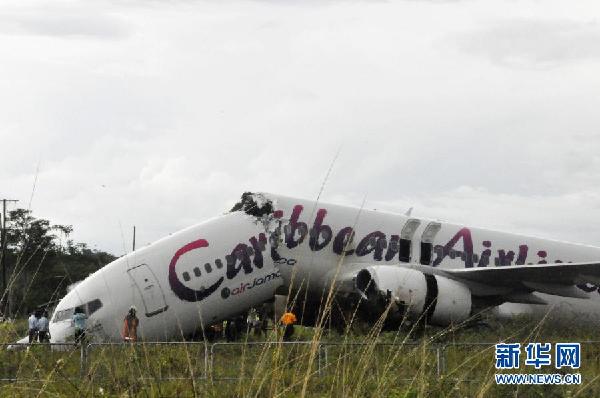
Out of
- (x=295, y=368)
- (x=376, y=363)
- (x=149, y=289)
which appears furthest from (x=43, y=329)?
(x=295, y=368)

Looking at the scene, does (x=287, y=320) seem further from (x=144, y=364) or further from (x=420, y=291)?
(x=420, y=291)

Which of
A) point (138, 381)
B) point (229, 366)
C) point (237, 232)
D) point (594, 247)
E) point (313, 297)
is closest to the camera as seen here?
point (138, 381)

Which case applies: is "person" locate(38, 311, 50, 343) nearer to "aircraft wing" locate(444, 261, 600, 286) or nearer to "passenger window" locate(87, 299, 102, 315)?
"passenger window" locate(87, 299, 102, 315)

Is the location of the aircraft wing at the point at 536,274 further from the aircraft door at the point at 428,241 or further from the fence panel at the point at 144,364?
the fence panel at the point at 144,364

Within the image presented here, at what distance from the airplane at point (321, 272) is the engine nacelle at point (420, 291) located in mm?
30

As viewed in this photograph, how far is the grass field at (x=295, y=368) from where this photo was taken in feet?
17.3

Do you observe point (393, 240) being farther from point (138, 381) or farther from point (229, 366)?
point (138, 381)

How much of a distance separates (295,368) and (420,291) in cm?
1453

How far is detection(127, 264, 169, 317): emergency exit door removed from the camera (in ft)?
61.4

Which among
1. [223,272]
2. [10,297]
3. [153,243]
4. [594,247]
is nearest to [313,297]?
[223,272]

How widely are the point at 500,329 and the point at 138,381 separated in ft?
56.7

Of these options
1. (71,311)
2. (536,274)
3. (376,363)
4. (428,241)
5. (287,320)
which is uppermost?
(428,241)

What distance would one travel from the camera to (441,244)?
72.3 feet

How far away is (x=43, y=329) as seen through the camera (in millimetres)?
18641
